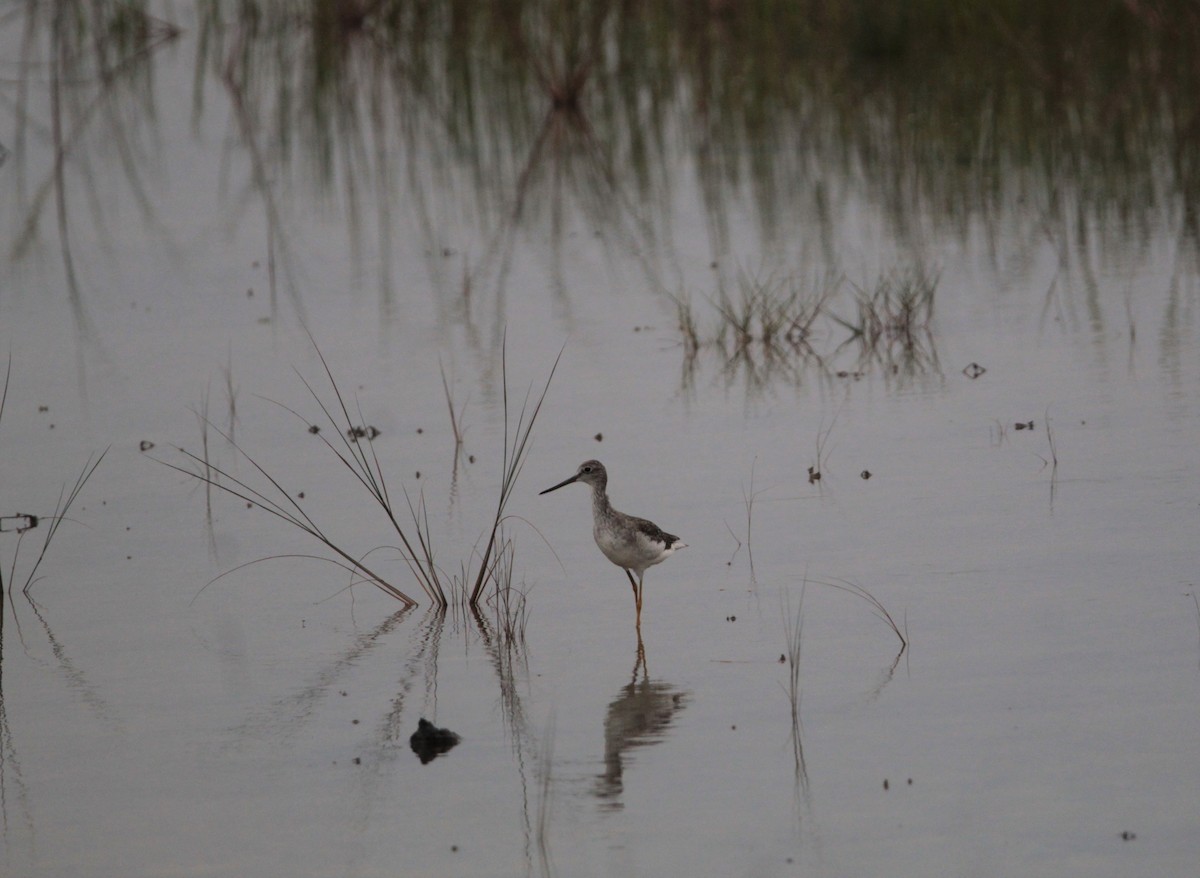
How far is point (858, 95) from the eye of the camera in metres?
20.2

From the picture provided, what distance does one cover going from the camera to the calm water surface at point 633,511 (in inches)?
191

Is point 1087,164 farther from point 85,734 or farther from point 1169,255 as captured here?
point 85,734

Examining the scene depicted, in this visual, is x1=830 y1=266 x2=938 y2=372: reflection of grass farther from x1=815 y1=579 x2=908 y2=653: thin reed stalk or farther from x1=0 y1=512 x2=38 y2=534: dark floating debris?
x1=0 y1=512 x2=38 y2=534: dark floating debris

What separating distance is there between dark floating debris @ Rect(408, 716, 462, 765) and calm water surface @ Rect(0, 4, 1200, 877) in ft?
0.13

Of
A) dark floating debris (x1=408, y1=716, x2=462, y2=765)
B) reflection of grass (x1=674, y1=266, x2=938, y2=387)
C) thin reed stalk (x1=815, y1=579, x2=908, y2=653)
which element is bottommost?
dark floating debris (x1=408, y1=716, x2=462, y2=765)

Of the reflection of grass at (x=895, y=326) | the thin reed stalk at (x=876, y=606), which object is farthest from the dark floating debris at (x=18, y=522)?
the reflection of grass at (x=895, y=326)

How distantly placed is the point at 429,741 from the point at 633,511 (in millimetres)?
2663

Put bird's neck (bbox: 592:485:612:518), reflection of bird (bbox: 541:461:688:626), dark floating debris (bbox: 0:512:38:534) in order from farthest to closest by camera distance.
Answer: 1. dark floating debris (bbox: 0:512:38:534)
2. bird's neck (bbox: 592:485:612:518)
3. reflection of bird (bbox: 541:461:688:626)

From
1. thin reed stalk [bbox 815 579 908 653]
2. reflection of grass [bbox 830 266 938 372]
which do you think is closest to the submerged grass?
thin reed stalk [bbox 815 579 908 653]

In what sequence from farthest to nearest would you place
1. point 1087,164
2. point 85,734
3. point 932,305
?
point 1087,164, point 932,305, point 85,734

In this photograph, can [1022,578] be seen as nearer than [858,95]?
Yes

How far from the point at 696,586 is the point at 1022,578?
1162mm

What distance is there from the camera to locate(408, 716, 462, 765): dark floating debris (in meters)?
5.22

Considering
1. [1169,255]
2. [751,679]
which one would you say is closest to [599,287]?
[1169,255]
